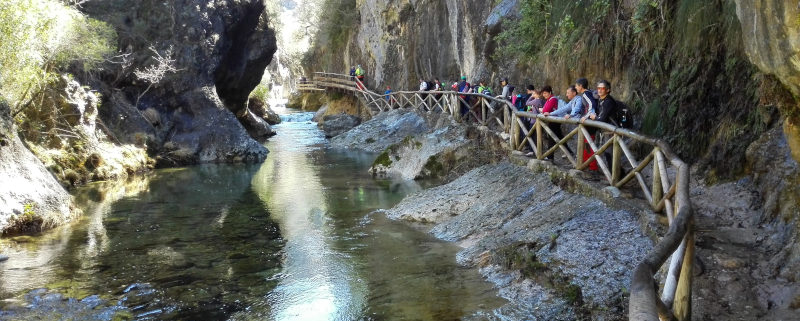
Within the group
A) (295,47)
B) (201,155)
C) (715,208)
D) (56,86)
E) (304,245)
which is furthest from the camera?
(295,47)

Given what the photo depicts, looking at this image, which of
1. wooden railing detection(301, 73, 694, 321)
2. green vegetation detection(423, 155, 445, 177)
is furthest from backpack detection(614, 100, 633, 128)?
green vegetation detection(423, 155, 445, 177)

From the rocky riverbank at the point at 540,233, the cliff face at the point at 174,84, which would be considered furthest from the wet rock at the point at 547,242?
the cliff face at the point at 174,84

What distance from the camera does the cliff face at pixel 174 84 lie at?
2289cm

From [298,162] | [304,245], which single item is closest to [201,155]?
[298,162]

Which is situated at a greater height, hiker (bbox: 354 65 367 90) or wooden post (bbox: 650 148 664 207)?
hiker (bbox: 354 65 367 90)

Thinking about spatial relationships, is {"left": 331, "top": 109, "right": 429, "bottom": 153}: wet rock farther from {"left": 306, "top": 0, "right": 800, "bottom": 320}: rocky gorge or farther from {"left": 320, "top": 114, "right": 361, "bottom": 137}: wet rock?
{"left": 306, "top": 0, "right": 800, "bottom": 320}: rocky gorge

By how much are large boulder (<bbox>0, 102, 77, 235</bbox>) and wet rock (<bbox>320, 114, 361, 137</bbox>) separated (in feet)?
66.2

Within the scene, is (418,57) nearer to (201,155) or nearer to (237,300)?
(201,155)

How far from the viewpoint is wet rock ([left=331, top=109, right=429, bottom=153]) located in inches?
963

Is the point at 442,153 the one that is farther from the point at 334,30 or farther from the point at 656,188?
the point at 334,30

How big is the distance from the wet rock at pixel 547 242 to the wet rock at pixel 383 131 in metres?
12.9

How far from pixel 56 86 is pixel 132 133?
4.01 metres

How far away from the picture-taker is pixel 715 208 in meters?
7.09

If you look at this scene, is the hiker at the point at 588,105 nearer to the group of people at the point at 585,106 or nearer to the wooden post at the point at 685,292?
the group of people at the point at 585,106
